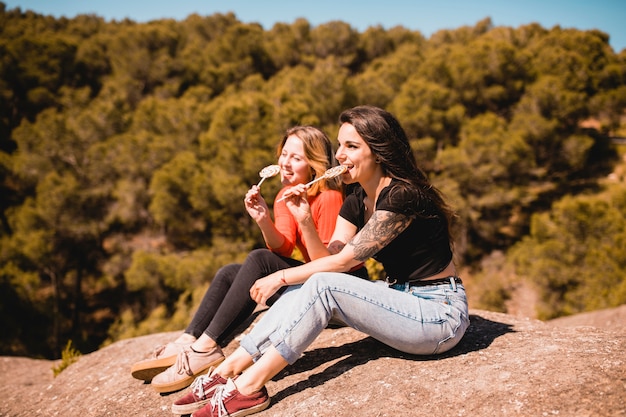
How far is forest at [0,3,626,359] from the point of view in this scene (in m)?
10.7

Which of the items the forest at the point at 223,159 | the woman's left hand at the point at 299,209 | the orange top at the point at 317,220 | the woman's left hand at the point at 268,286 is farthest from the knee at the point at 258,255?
the forest at the point at 223,159

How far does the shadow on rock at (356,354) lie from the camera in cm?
219

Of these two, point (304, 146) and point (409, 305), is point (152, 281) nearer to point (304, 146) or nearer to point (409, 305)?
point (304, 146)

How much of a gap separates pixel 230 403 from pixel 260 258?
0.79 metres

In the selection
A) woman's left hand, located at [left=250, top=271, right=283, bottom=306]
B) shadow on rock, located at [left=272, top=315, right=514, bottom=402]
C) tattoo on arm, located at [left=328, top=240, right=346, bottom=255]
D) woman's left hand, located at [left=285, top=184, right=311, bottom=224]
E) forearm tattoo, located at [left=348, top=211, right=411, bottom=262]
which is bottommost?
shadow on rock, located at [left=272, top=315, right=514, bottom=402]

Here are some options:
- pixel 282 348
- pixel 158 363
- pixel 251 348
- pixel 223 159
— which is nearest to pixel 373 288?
pixel 282 348

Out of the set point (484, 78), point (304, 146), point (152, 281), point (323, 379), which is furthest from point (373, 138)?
point (484, 78)

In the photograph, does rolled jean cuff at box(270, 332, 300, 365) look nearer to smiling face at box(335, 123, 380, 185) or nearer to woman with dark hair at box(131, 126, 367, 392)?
woman with dark hair at box(131, 126, 367, 392)

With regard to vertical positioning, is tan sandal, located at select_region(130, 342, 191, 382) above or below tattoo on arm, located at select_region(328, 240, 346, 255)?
below

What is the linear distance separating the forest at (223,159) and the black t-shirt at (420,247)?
7.60 meters

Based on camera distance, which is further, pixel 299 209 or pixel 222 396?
pixel 299 209

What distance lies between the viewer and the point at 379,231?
1.95m

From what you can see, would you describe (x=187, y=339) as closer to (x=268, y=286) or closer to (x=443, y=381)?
(x=268, y=286)

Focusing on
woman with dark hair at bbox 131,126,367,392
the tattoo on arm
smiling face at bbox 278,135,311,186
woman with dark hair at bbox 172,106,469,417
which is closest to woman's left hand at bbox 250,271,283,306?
woman with dark hair at bbox 172,106,469,417
